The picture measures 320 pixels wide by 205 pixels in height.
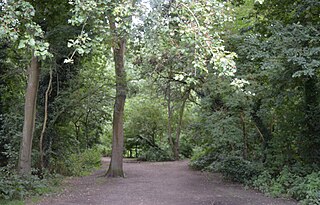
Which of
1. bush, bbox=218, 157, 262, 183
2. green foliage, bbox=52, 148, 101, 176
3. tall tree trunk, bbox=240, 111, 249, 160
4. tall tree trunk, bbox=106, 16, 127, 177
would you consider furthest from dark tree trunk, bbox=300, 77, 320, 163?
green foliage, bbox=52, 148, 101, 176

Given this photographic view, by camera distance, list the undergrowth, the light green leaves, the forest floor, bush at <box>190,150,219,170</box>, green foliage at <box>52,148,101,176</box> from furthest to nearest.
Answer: bush at <box>190,150,219,170</box>
green foliage at <box>52,148,101,176</box>
the forest floor
the undergrowth
the light green leaves

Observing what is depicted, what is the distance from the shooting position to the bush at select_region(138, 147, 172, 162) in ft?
77.3

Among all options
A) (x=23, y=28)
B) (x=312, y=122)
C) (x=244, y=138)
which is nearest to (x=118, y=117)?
(x=244, y=138)

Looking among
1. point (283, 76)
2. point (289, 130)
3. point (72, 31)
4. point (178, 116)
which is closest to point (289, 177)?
point (289, 130)

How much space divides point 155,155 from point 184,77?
18.2 metres

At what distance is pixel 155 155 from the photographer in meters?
23.8

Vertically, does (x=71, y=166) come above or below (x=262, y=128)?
below

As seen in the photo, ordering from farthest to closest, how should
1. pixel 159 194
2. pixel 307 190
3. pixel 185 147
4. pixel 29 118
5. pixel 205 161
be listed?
pixel 185 147
pixel 205 161
pixel 29 118
pixel 159 194
pixel 307 190

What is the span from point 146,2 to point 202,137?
32.9 feet

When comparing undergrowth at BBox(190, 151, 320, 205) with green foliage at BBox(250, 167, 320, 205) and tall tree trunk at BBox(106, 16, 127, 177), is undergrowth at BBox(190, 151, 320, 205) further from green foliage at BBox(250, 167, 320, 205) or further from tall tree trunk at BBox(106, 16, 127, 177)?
tall tree trunk at BBox(106, 16, 127, 177)

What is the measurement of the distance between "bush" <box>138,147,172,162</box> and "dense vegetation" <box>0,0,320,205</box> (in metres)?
6.49

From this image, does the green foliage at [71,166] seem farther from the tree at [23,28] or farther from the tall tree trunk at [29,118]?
the tree at [23,28]

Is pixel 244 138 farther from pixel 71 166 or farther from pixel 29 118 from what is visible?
pixel 29 118

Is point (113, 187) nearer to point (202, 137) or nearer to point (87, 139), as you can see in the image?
point (202, 137)
